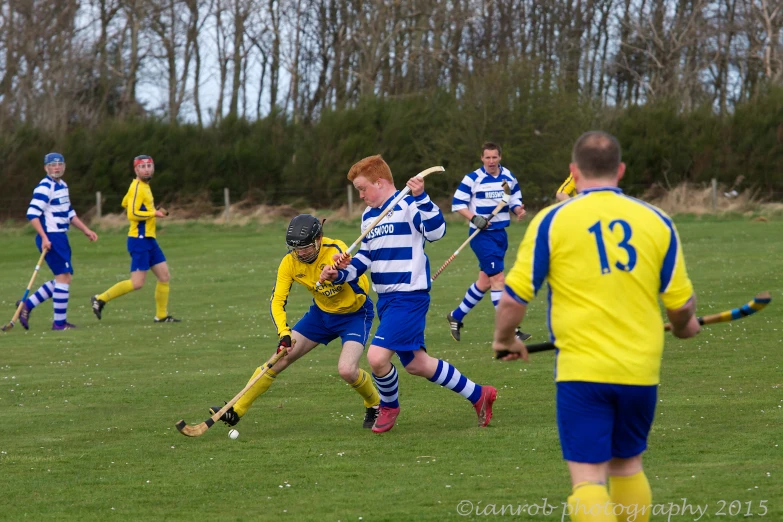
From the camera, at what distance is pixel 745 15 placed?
135ft

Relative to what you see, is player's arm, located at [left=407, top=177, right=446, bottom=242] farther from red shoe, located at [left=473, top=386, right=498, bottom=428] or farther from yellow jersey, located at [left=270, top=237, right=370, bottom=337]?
red shoe, located at [left=473, top=386, right=498, bottom=428]

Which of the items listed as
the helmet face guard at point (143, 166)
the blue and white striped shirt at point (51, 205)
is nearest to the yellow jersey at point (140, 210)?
the helmet face guard at point (143, 166)

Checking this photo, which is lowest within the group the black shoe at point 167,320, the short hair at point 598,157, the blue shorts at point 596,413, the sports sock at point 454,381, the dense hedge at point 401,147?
the black shoe at point 167,320

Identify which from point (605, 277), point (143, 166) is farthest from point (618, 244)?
point (143, 166)

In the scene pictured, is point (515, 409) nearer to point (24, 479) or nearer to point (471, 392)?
point (471, 392)

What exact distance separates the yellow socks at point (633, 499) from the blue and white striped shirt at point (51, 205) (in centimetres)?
1010

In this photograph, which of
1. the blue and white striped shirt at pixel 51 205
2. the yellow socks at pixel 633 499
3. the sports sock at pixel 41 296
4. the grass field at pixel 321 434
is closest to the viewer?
the yellow socks at pixel 633 499

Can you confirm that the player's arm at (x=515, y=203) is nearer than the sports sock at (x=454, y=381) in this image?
No

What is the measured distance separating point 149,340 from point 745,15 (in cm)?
3501

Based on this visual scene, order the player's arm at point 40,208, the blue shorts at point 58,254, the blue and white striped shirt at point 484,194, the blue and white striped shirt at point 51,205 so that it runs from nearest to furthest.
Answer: the blue and white striped shirt at point 484,194
the player's arm at point 40,208
the blue and white striped shirt at point 51,205
the blue shorts at point 58,254

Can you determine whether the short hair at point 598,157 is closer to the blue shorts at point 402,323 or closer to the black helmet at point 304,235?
the blue shorts at point 402,323

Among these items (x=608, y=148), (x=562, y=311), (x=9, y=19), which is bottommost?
(x=562, y=311)

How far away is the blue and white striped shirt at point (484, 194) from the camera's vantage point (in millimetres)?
11516

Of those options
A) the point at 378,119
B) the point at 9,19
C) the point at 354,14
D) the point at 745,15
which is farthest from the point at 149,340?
the point at 745,15
